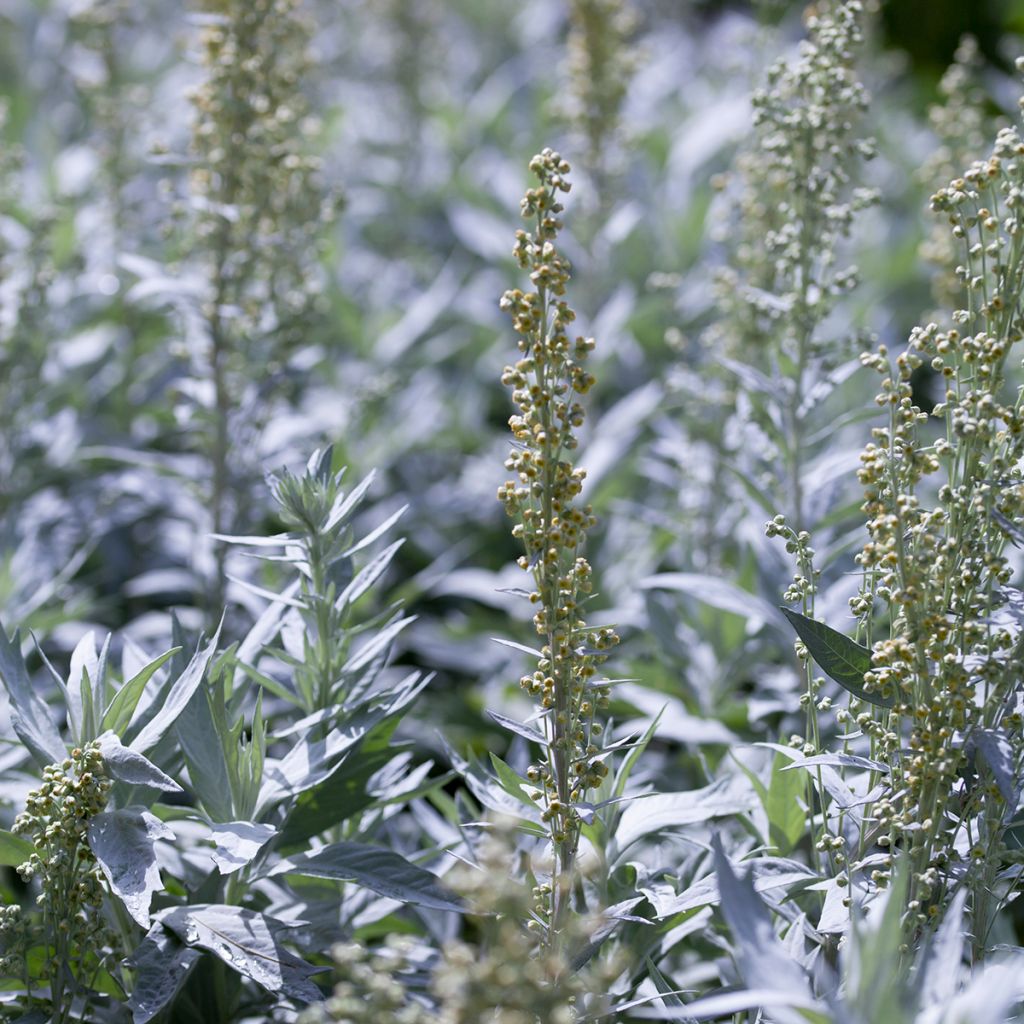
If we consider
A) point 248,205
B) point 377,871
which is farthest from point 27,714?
point 248,205

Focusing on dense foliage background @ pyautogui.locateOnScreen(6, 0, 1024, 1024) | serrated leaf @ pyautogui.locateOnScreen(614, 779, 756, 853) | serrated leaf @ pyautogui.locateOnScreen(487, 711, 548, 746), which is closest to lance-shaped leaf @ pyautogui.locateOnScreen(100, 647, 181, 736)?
dense foliage background @ pyautogui.locateOnScreen(6, 0, 1024, 1024)

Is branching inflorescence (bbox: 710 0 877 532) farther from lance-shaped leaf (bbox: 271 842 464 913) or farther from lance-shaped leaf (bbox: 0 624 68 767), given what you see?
lance-shaped leaf (bbox: 0 624 68 767)

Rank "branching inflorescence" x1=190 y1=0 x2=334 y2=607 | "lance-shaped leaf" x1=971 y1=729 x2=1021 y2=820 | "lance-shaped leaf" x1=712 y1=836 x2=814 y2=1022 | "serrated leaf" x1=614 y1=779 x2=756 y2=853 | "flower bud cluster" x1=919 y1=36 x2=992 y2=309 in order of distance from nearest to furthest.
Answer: "lance-shaped leaf" x1=712 y1=836 x2=814 y2=1022, "lance-shaped leaf" x1=971 y1=729 x2=1021 y2=820, "serrated leaf" x1=614 y1=779 x2=756 y2=853, "branching inflorescence" x1=190 y1=0 x2=334 y2=607, "flower bud cluster" x1=919 y1=36 x2=992 y2=309

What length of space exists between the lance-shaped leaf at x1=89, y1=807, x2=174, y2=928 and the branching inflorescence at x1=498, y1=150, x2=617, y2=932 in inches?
19.5

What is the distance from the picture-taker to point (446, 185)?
503 centimetres

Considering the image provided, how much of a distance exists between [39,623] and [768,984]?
1.87m

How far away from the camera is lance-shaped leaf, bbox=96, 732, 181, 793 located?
157 cm

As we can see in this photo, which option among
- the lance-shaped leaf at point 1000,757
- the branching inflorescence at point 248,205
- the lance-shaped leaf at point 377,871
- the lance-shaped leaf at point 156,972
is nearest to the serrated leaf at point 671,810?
the lance-shaped leaf at point 377,871

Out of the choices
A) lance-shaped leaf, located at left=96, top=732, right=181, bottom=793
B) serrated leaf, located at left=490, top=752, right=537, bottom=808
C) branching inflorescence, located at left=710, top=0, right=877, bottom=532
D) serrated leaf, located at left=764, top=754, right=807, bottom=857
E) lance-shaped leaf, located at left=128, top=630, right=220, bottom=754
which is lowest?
serrated leaf, located at left=764, top=754, right=807, bottom=857

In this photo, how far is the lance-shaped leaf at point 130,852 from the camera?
5.00 feet

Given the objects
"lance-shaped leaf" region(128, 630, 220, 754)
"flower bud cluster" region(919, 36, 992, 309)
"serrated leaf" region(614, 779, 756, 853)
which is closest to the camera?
"lance-shaped leaf" region(128, 630, 220, 754)

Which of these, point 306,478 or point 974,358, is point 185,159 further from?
point 974,358

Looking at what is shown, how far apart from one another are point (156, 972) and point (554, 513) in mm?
809

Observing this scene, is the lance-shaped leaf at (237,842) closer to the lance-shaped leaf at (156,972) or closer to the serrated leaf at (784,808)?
the lance-shaped leaf at (156,972)
